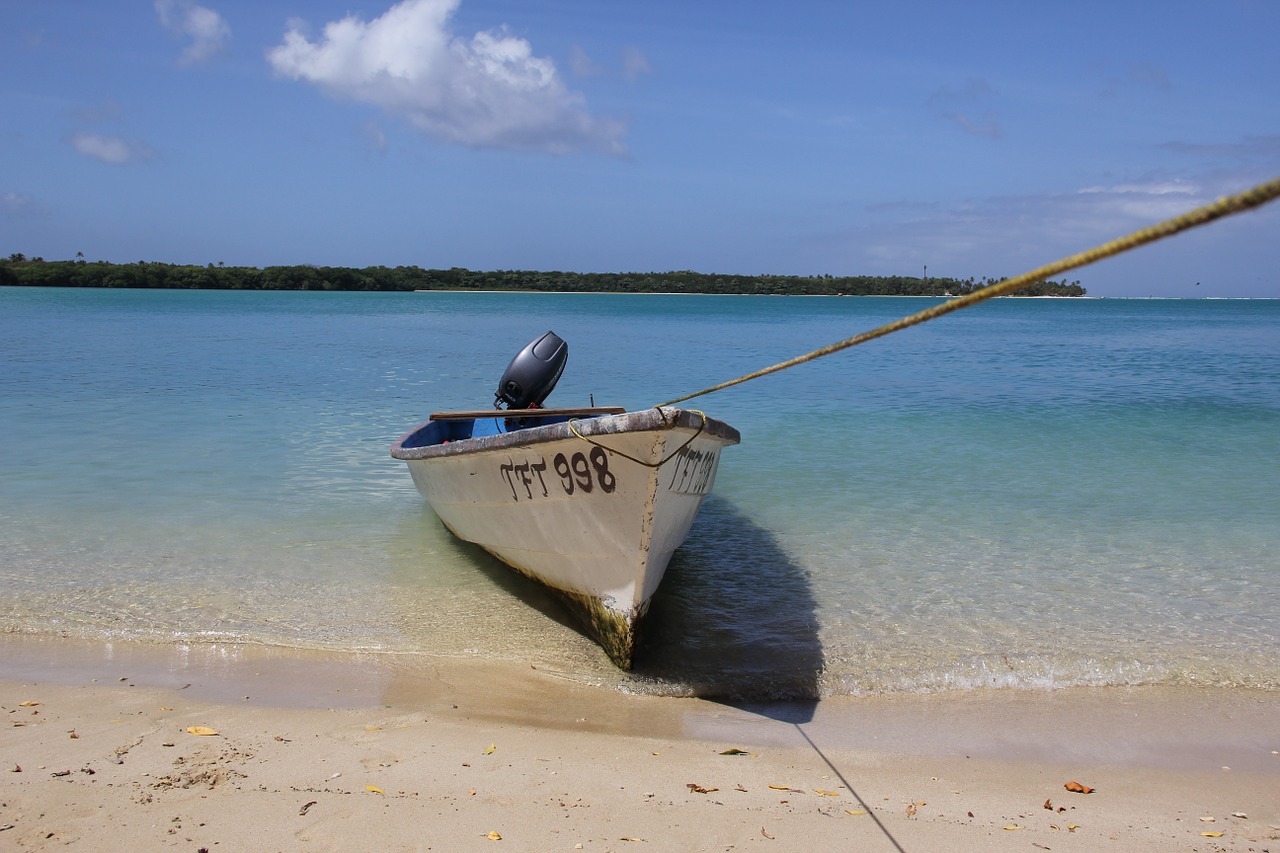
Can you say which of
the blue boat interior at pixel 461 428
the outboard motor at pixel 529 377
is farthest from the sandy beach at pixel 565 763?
the outboard motor at pixel 529 377

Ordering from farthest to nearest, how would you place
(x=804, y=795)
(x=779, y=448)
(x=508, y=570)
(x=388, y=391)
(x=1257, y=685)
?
(x=388, y=391) → (x=779, y=448) → (x=508, y=570) → (x=1257, y=685) → (x=804, y=795)

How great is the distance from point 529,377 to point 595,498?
4288 millimetres

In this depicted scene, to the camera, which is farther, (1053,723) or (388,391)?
(388,391)

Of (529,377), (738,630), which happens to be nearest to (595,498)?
(738,630)

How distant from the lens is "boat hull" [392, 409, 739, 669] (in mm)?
4668

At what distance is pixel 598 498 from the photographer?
4961 millimetres

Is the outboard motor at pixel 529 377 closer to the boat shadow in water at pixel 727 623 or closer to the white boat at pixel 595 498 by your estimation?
the boat shadow in water at pixel 727 623

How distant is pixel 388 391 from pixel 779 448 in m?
9.50

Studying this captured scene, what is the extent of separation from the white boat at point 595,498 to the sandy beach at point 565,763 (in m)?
0.60

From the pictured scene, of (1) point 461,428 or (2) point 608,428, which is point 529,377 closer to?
(1) point 461,428

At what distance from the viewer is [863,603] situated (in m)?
6.28

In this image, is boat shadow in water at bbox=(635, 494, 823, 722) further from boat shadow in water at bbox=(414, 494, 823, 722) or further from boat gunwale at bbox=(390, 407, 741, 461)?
boat gunwale at bbox=(390, 407, 741, 461)

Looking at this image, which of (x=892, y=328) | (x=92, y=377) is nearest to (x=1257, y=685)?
(x=892, y=328)

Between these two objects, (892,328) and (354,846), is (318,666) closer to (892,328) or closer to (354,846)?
(354,846)
